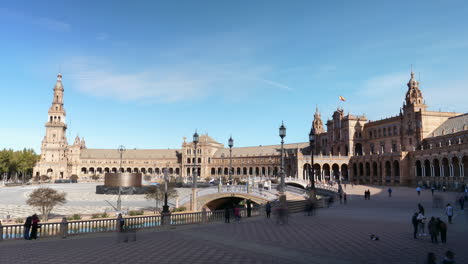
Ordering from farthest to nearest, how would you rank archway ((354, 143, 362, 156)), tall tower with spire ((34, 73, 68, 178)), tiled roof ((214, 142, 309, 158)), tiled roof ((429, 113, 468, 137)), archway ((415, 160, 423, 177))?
1. tall tower with spire ((34, 73, 68, 178))
2. tiled roof ((214, 142, 309, 158))
3. archway ((354, 143, 362, 156))
4. archway ((415, 160, 423, 177))
5. tiled roof ((429, 113, 468, 137))

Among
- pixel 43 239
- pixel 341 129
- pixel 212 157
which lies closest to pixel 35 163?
pixel 212 157

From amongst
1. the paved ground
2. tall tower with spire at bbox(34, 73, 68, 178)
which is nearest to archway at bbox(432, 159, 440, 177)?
the paved ground

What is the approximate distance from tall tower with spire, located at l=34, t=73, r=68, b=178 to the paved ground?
14493 centimetres

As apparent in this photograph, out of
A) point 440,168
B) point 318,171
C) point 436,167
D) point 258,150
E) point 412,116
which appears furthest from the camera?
point 258,150

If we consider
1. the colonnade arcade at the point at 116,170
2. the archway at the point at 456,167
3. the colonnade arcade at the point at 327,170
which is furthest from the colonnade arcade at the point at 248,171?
the archway at the point at 456,167

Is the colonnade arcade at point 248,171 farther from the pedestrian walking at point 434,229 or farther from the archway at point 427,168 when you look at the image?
the pedestrian walking at point 434,229

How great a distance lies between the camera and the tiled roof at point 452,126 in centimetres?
6836

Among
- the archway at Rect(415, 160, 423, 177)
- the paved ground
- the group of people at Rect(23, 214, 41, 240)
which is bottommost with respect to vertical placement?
the paved ground

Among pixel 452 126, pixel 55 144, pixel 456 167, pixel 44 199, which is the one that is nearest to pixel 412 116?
pixel 452 126

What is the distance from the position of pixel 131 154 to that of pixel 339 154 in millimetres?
101479

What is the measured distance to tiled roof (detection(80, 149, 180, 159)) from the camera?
159125mm

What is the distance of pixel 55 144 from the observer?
148750mm

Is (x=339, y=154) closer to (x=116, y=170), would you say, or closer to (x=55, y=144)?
(x=116, y=170)

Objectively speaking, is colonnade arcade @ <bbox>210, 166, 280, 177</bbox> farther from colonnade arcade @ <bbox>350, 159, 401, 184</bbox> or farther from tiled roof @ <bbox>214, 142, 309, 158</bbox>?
colonnade arcade @ <bbox>350, 159, 401, 184</bbox>
